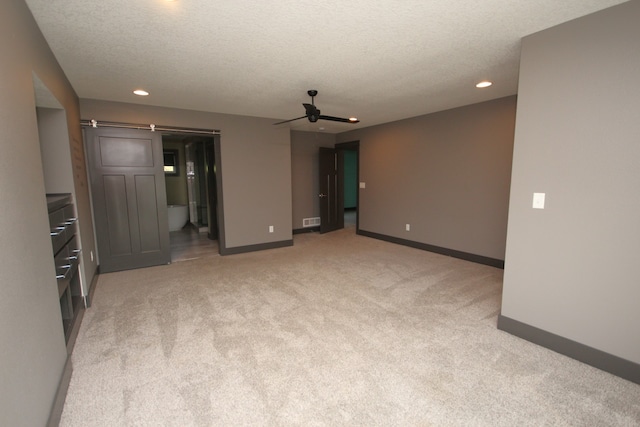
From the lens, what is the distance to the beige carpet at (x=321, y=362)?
1638mm

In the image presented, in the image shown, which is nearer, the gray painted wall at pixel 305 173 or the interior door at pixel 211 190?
the interior door at pixel 211 190

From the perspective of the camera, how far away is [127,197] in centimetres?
414

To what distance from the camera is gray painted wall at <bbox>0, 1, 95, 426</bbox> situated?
1193mm

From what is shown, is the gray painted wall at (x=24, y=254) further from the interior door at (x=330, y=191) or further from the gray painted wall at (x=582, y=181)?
the interior door at (x=330, y=191)

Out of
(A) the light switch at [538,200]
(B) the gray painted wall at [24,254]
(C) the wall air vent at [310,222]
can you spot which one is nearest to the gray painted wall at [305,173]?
(C) the wall air vent at [310,222]

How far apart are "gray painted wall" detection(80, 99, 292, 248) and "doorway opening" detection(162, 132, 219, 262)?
946 millimetres

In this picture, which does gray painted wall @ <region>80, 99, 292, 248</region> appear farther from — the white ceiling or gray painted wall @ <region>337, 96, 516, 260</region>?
gray painted wall @ <region>337, 96, 516, 260</region>

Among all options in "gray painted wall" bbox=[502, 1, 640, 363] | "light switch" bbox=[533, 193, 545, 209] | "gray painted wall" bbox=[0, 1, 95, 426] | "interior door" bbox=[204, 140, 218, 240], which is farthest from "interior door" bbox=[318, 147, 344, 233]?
"gray painted wall" bbox=[0, 1, 95, 426]

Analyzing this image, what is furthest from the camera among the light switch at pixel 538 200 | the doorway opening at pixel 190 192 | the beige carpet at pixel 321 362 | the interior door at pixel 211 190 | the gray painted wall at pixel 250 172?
Result: the doorway opening at pixel 190 192

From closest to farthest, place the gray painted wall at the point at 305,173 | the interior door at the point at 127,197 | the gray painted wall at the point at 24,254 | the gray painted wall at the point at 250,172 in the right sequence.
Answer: the gray painted wall at the point at 24,254 → the interior door at the point at 127,197 → the gray painted wall at the point at 250,172 → the gray painted wall at the point at 305,173

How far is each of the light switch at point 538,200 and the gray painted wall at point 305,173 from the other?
194 inches

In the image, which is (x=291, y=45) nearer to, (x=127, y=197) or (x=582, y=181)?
(x=582, y=181)

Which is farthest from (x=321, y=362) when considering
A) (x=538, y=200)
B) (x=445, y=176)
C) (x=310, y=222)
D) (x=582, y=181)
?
(x=310, y=222)

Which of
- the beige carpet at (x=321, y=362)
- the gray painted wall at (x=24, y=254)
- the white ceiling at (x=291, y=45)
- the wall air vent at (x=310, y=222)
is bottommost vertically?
the beige carpet at (x=321, y=362)
